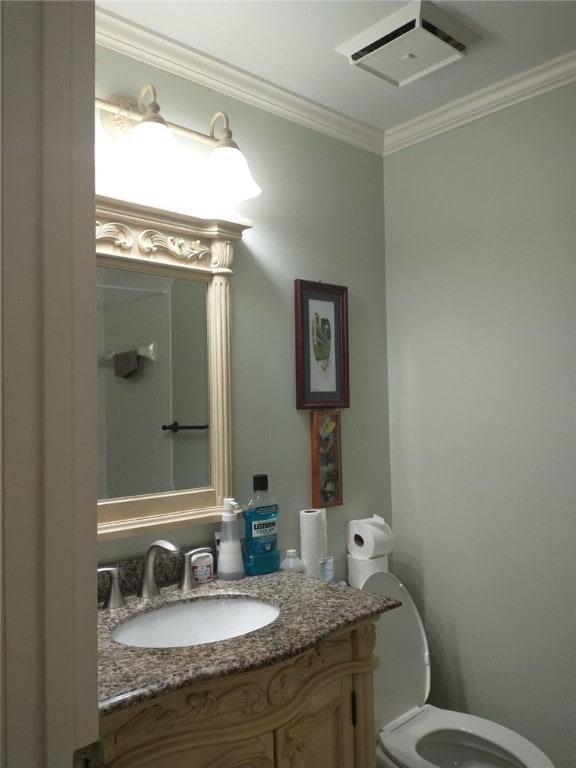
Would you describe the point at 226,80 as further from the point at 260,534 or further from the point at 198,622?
the point at 198,622

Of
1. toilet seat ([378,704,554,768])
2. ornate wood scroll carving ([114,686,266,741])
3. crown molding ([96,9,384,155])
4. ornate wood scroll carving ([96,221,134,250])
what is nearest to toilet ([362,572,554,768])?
toilet seat ([378,704,554,768])

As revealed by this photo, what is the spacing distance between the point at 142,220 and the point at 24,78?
1112mm

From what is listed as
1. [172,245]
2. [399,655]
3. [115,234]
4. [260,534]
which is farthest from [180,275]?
[399,655]

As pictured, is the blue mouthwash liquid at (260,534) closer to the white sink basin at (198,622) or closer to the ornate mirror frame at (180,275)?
the ornate mirror frame at (180,275)

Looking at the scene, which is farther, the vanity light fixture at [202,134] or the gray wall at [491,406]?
the gray wall at [491,406]

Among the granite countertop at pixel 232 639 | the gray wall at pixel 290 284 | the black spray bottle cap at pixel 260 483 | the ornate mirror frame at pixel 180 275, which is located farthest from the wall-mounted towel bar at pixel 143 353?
the granite countertop at pixel 232 639

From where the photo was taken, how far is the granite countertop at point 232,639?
1.04 metres

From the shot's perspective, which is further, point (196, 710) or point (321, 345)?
point (321, 345)

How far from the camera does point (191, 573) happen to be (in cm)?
160

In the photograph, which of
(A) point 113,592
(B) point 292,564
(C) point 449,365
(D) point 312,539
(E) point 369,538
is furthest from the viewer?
(C) point 449,365

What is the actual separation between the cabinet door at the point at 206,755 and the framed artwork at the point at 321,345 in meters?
1.05

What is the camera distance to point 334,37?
168cm

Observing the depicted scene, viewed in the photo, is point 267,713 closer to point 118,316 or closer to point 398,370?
point 118,316

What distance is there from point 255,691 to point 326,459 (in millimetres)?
976
